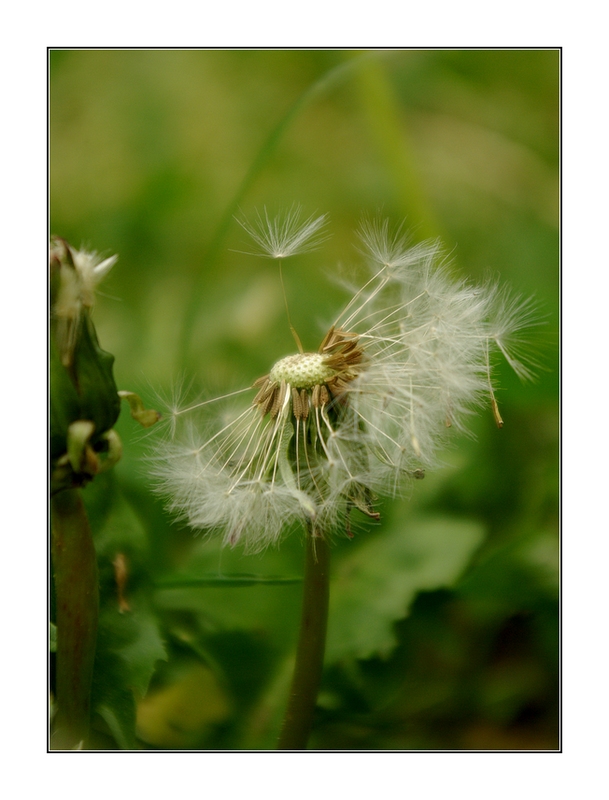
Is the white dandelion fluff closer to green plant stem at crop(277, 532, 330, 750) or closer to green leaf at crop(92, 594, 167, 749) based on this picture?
green plant stem at crop(277, 532, 330, 750)

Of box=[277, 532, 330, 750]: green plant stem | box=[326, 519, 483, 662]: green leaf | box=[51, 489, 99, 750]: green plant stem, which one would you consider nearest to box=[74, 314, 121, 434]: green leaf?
box=[51, 489, 99, 750]: green plant stem

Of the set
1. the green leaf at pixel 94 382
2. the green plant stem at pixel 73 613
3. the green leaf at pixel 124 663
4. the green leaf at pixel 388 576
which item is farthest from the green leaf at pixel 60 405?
the green leaf at pixel 388 576

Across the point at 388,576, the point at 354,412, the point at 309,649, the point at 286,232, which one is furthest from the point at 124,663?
the point at 286,232

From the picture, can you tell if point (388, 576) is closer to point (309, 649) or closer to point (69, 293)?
point (309, 649)

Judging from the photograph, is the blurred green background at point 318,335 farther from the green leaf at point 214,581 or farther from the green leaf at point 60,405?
the green leaf at point 60,405
